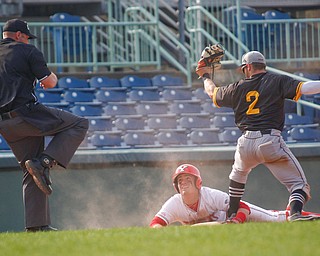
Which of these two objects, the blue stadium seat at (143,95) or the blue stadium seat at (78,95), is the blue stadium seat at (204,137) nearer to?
the blue stadium seat at (143,95)

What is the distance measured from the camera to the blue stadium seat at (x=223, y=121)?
1640 centimetres

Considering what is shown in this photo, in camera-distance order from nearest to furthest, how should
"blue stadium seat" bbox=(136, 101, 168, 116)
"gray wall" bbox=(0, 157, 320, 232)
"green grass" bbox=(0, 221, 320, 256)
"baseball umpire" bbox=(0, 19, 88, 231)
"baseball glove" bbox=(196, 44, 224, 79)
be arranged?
1. "green grass" bbox=(0, 221, 320, 256)
2. "baseball umpire" bbox=(0, 19, 88, 231)
3. "baseball glove" bbox=(196, 44, 224, 79)
4. "gray wall" bbox=(0, 157, 320, 232)
5. "blue stadium seat" bbox=(136, 101, 168, 116)

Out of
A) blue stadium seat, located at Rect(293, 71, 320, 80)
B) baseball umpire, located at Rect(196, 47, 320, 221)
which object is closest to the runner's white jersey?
baseball umpire, located at Rect(196, 47, 320, 221)

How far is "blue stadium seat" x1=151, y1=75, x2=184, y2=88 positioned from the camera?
17.6 metres

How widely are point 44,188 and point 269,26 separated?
9.41m

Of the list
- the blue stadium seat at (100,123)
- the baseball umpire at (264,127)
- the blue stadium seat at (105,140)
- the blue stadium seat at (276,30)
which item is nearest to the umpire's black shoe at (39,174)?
the baseball umpire at (264,127)

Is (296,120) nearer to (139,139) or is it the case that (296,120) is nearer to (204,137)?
(204,137)

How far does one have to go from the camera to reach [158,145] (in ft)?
51.2

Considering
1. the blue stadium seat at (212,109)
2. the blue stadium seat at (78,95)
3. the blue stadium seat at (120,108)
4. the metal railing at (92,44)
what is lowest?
the blue stadium seat at (212,109)

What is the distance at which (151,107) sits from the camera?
661 inches

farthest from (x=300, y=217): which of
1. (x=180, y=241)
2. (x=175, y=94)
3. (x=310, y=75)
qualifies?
(x=310, y=75)

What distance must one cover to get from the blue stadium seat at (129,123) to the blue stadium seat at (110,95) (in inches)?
24.5

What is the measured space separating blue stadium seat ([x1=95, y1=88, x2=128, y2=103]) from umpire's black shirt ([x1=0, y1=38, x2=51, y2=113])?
6.85m

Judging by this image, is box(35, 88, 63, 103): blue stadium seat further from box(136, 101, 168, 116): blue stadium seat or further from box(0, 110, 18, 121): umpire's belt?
box(0, 110, 18, 121): umpire's belt
